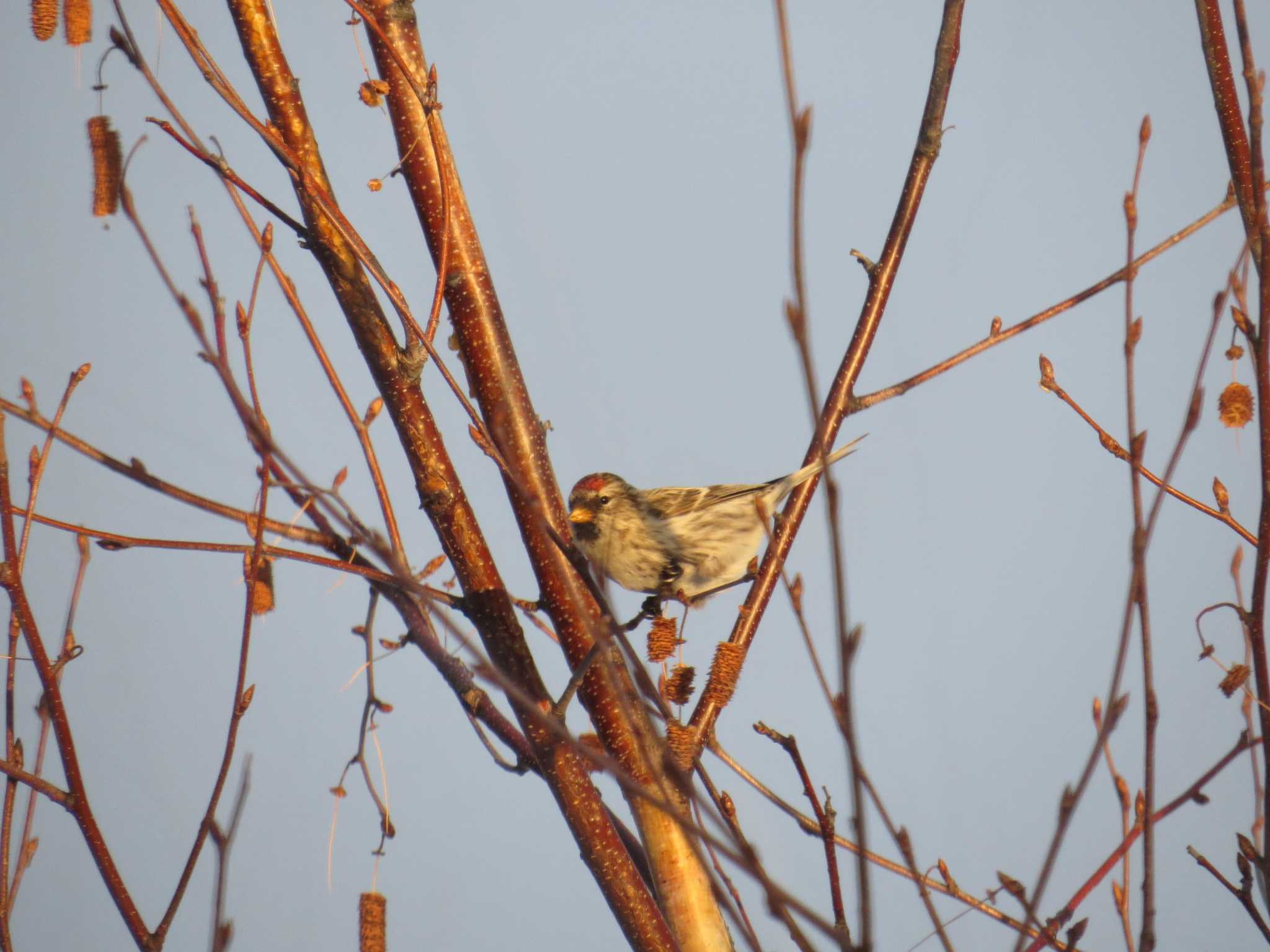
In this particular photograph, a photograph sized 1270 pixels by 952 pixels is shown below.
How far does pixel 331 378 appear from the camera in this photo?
1.18m

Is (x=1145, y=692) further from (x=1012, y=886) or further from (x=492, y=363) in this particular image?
(x=492, y=363)

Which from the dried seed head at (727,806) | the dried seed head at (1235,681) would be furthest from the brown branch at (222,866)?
the dried seed head at (1235,681)

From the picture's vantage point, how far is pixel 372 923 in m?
1.23

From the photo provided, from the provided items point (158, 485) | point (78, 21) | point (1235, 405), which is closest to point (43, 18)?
point (78, 21)

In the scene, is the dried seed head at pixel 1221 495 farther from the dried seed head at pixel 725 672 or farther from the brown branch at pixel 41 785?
the brown branch at pixel 41 785

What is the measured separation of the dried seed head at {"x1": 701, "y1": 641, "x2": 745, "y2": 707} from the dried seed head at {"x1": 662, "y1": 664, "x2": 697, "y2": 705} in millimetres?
119

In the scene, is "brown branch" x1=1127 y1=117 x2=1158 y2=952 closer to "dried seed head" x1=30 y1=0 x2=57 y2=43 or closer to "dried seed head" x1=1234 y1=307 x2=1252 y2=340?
"dried seed head" x1=1234 y1=307 x2=1252 y2=340

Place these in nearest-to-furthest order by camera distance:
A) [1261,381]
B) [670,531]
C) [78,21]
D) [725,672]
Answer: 1. [1261,381]
2. [78,21]
3. [725,672]
4. [670,531]

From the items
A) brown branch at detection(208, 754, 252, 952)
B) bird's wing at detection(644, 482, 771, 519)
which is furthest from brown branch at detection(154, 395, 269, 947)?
bird's wing at detection(644, 482, 771, 519)

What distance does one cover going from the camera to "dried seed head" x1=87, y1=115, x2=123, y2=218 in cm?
118

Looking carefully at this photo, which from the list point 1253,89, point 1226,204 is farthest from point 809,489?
point 1253,89

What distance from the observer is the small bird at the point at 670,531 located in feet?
7.47

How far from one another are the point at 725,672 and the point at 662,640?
17 cm

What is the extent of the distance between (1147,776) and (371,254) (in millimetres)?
896
